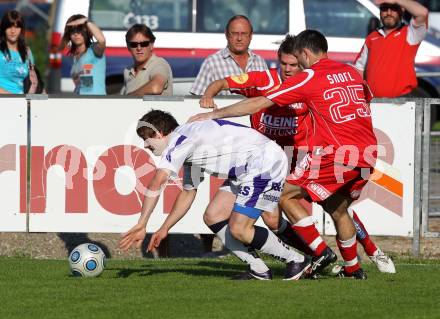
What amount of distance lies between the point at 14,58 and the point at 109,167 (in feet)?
6.57

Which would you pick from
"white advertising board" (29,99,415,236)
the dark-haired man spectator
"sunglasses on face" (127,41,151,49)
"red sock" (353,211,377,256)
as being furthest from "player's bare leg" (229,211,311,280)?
"sunglasses on face" (127,41,151,49)

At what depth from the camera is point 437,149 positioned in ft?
41.7

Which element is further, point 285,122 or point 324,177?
point 285,122

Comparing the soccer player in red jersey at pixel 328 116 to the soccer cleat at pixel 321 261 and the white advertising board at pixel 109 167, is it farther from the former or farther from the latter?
the white advertising board at pixel 109 167

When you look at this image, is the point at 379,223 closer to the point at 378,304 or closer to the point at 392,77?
the point at 392,77

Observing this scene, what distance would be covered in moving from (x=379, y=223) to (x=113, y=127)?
9.42 feet

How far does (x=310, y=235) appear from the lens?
33.9ft

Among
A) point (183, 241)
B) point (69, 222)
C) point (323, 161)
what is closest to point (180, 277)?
point (323, 161)

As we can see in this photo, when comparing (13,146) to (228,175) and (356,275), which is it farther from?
(356,275)

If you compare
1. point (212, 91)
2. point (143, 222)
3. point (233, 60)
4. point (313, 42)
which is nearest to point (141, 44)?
point (233, 60)

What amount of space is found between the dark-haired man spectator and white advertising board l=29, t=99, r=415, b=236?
52 centimetres

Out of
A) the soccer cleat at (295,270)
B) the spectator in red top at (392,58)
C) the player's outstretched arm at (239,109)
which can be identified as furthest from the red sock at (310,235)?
the spectator in red top at (392,58)

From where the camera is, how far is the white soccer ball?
10.2 metres

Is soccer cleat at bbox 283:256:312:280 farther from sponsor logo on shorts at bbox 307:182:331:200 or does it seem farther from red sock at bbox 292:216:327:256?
sponsor logo on shorts at bbox 307:182:331:200
